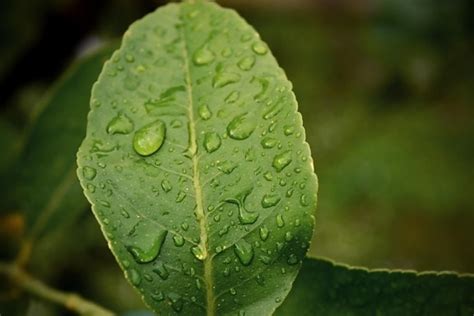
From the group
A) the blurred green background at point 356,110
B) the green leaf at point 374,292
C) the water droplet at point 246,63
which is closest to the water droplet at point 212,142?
the water droplet at point 246,63

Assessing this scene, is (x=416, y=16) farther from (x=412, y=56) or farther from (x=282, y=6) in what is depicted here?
(x=282, y=6)

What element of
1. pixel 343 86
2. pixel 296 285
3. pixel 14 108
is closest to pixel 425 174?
pixel 343 86

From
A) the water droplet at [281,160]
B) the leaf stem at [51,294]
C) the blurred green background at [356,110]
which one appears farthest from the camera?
the blurred green background at [356,110]

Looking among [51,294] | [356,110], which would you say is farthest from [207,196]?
[356,110]

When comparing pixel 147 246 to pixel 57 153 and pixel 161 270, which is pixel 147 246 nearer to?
pixel 161 270

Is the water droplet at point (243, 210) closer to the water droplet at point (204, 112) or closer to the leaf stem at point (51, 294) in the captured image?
the water droplet at point (204, 112)

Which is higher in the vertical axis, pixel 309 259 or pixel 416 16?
pixel 309 259

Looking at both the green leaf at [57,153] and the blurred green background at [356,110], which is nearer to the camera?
the green leaf at [57,153]

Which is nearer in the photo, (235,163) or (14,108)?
(235,163)
